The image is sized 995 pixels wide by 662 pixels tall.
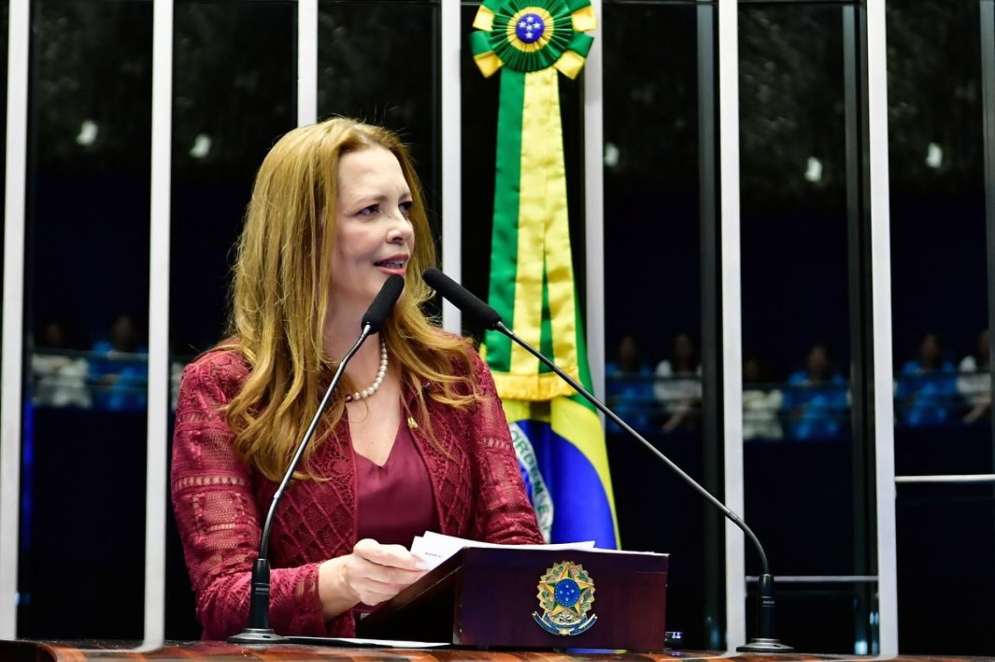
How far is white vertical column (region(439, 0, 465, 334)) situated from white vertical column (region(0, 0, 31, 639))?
3.41 feet

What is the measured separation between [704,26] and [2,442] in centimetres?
207

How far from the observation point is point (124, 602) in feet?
12.4

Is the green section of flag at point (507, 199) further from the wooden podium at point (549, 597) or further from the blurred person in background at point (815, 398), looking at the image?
the wooden podium at point (549, 597)

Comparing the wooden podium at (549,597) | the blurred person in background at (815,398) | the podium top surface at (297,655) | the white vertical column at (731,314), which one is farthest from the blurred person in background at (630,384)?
the podium top surface at (297,655)

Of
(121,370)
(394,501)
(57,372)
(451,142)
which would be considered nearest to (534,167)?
(451,142)

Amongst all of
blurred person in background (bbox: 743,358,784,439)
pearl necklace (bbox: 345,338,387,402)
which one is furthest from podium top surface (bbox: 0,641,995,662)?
blurred person in background (bbox: 743,358,784,439)

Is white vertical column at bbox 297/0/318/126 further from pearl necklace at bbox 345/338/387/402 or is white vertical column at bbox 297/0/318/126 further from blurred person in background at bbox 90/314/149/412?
pearl necklace at bbox 345/338/387/402

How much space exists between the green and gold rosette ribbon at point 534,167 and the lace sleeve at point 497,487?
3.08 ft

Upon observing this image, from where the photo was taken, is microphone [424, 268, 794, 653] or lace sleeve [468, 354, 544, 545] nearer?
microphone [424, 268, 794, 653]

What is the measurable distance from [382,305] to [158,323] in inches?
65.7

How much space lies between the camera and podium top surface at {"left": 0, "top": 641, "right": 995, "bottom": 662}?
4.93 feet

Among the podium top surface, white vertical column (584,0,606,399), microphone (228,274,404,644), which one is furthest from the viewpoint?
white vertical column (584,0,606,399)

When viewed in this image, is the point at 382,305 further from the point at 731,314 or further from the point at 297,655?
the point at 731,314

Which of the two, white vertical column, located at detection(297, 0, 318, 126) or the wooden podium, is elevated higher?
white vertical column, located at detection(297, 0, 318, 126)
